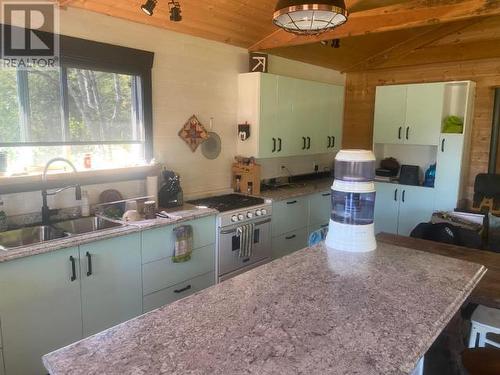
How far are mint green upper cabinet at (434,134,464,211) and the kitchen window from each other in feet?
11.2

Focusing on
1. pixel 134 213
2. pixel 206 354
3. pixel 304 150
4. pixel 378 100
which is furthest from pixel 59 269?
pixel 378 100

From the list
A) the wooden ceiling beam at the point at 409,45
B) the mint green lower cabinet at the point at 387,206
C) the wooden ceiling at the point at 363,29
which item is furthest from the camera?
the mint green lower cabinet at the point at 387,206

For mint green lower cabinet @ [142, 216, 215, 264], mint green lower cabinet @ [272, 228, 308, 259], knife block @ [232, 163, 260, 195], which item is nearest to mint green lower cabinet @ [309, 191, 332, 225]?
mint green lower cabinet @ [272, 228, 308, 259]

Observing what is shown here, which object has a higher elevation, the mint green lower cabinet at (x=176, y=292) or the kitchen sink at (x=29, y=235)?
the kitchen sink at (x=29, y=235)

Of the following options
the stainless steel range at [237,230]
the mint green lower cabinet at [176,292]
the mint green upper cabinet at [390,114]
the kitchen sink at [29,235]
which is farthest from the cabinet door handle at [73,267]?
the mint green upper cabinet at [390,114]

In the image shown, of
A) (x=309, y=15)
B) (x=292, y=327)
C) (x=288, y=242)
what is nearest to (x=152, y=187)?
(x=288, y=242)

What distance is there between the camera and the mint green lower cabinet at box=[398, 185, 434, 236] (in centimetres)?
480

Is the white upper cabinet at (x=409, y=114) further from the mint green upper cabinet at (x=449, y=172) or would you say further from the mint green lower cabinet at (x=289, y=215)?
the mint green lower cabinet at (x=289, y=215)

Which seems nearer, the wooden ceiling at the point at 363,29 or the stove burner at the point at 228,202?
the wooden ceiling at the point at 363,29

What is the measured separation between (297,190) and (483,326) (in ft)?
8.42

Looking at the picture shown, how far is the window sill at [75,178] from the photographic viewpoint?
2.60 metres

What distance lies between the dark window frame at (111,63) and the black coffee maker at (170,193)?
0.86 feet

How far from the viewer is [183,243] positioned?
2.97 meters

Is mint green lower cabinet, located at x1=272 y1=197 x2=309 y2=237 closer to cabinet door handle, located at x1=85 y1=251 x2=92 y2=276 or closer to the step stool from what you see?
cabinet door handle, located at x1=85 y1=251 x2=92 y2=276
